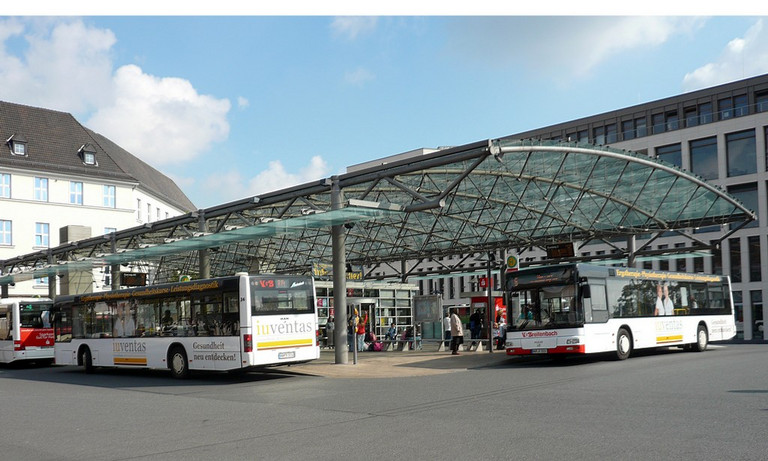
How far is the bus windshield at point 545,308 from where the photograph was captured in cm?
2120

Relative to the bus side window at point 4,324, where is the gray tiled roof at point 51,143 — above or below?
above

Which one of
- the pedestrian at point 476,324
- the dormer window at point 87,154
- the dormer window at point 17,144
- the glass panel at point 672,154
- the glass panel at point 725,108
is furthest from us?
the dormer window at point 87,154

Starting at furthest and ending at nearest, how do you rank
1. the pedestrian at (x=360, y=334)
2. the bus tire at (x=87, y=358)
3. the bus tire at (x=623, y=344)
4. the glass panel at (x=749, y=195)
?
the glass panel at (x=749, y=195) → the pedestrian at (x=360, y=334) → the bus tire at (x=87, y=358) → the bus tire at (x=623, y=344)

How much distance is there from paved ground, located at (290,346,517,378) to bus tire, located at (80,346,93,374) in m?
6.96

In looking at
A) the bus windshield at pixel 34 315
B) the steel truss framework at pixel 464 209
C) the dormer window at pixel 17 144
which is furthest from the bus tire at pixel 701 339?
the dormer window at pixel 17 144

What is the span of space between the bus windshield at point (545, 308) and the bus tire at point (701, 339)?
7.55 metres

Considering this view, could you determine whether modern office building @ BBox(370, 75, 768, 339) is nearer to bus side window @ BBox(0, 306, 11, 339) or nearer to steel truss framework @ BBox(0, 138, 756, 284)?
steel truss framework @ BBox(0, 138, 756, 284)

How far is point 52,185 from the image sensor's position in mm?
64750

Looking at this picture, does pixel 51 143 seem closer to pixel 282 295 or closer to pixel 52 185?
pixel 52 185

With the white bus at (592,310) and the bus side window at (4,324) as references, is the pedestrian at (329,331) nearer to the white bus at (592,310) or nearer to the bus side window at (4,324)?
the white bus at (592,310)

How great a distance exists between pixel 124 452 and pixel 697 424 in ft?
23.4

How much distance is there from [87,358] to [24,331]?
5869 millimetres

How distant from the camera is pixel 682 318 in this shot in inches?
995

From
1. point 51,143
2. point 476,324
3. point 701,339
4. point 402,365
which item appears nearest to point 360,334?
point 476,324
